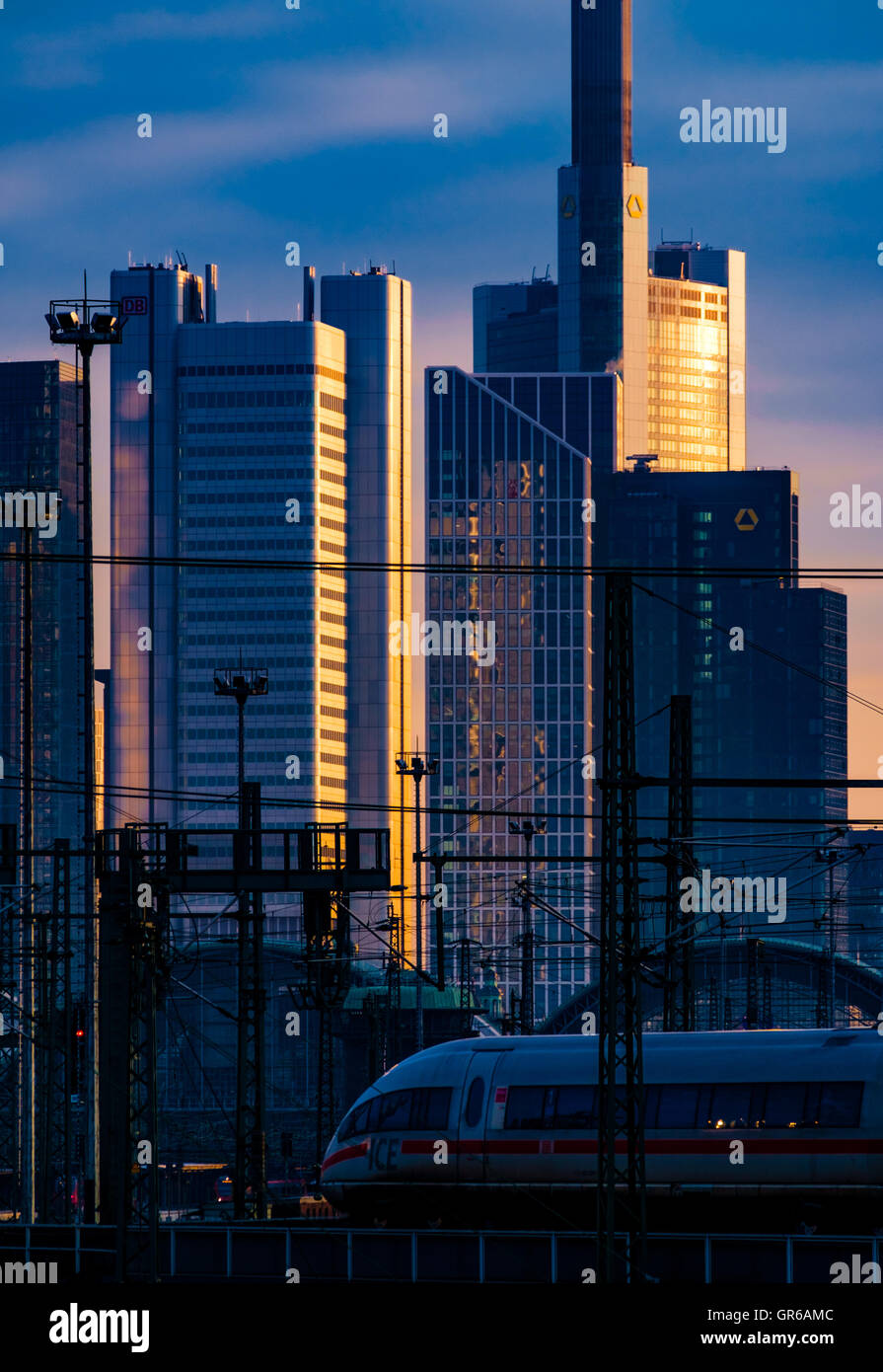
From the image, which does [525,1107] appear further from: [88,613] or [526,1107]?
[88,613]

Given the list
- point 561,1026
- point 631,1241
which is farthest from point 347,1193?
point 561,1026

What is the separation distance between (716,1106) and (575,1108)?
9.25ft

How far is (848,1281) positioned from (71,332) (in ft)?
85.6

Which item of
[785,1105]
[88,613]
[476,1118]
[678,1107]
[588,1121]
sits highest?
Answer: [88,613]

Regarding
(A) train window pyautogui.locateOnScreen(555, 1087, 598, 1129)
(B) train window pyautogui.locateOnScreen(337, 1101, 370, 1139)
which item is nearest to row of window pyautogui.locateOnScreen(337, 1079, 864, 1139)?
(A) train window pyautogui.locateOnScreen(555, 1087, 598, 1129)

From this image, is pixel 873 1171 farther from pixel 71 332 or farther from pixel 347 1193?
pixel 71 332

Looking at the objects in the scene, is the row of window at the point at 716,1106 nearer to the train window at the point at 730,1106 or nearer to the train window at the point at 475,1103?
the train window at the point at 730,1106

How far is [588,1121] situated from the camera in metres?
43.1

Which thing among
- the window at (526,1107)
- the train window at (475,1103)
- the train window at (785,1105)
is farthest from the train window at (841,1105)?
the train window at (475,1103)

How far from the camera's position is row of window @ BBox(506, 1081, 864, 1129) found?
135ft

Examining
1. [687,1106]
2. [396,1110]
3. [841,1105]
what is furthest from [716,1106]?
[396,1110]

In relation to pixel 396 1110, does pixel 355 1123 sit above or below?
below

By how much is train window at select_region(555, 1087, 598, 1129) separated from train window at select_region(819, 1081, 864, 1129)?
437cm
